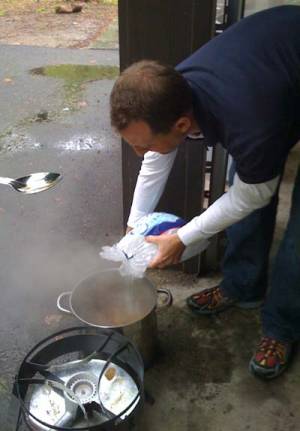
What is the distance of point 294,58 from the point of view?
4.50ft

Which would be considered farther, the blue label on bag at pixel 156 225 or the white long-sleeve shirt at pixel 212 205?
the blue label on bag at pixel 156 225

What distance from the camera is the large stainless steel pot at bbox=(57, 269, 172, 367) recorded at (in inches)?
70.3

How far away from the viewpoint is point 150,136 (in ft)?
4.62

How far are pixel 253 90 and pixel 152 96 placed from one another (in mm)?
291

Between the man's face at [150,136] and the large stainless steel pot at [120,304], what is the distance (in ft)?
1.99

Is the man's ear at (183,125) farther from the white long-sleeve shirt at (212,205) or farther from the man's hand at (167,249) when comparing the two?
the man's hand at (167,249)

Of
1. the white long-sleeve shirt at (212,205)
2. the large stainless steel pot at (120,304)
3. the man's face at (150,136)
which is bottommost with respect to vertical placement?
the large stainless steel pot at (120,304)

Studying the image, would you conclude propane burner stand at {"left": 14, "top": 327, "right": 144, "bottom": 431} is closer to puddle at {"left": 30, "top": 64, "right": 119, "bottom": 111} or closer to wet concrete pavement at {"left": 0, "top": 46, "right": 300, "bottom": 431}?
wet concrete pavement at {"left": 0, "top": 46, "right": 300, "bottom": 431}

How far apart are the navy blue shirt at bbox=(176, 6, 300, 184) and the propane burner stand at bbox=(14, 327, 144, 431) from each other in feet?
2.63

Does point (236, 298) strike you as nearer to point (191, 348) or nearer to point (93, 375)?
point (191, 348)

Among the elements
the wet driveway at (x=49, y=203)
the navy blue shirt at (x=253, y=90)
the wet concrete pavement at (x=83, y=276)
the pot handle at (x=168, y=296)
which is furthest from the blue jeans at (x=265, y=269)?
the wet driveway at (x=49, y=203)

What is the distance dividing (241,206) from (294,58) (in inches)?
18.8

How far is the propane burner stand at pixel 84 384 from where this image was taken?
5.05 ft

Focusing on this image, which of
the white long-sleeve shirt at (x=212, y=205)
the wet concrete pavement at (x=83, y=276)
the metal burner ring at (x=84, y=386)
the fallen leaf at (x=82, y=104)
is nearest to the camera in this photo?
the white long-sleeve shirt at (x=212, y=205)
